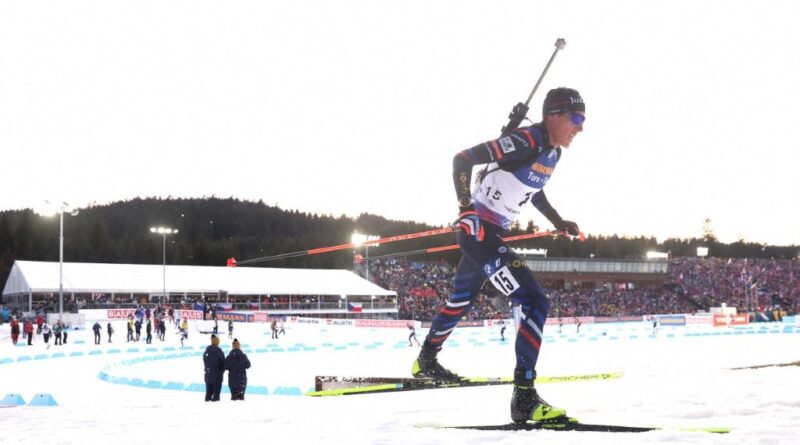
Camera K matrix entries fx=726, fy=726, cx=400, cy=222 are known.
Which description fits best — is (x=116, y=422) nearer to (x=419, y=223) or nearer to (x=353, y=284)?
(x=353, y=284)

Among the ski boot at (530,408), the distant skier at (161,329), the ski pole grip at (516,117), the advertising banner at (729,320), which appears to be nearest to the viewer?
the ski boot at (530,408)

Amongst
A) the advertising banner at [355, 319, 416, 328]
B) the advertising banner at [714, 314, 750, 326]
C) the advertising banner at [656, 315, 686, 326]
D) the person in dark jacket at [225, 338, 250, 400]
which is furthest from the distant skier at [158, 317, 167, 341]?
the advertising banner at [714, 314, 750, 326]

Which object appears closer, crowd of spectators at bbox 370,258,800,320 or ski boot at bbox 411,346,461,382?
ski boot at bbox 411,346,461,382

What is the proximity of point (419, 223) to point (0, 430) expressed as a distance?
187592mm

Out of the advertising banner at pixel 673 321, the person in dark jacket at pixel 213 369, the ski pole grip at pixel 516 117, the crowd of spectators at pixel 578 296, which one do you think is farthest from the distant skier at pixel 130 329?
the advertising banner at pixel 673 321

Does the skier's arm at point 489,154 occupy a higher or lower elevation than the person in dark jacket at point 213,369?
higher

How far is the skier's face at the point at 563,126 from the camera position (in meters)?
5.66

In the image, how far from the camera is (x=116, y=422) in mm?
6027

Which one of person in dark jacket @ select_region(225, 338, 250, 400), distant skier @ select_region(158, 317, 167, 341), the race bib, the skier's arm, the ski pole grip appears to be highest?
the ski pole grip

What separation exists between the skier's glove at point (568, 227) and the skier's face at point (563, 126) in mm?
1087

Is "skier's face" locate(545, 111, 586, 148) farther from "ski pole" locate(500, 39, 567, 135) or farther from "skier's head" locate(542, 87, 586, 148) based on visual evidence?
"ski pole" locate(500, 39, 567, 135)

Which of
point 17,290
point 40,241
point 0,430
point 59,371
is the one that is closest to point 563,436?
point 0,430

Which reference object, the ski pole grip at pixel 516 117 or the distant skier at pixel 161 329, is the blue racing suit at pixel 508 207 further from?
the distant skier at pixel 161 329

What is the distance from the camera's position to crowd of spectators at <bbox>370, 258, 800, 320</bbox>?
67.6 meters
